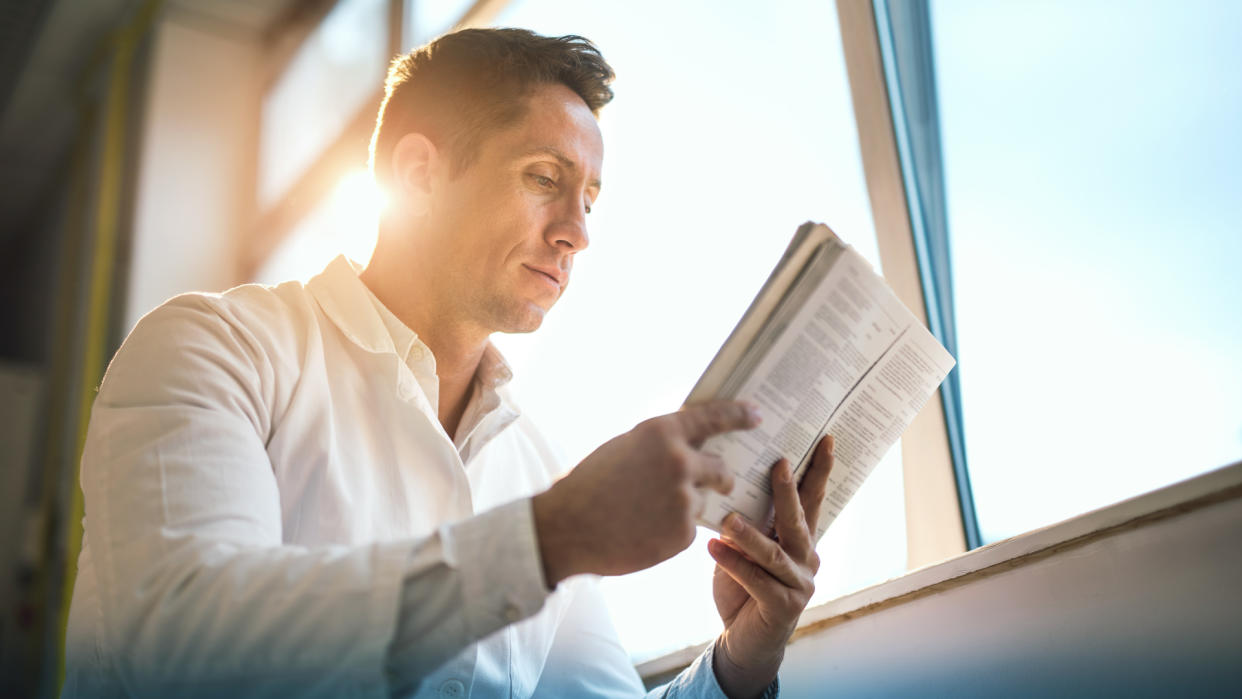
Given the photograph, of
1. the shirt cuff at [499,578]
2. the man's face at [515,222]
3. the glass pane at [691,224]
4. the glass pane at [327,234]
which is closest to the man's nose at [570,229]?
the man's face at [515,222]

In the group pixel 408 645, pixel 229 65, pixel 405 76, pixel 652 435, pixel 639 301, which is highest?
pixel 229 65

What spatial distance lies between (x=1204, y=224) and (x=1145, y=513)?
30cm

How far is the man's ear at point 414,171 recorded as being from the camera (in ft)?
4.63

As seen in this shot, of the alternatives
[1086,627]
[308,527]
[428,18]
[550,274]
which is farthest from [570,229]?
[428,18]

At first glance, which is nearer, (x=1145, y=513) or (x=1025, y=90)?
(x=1145, y=513)

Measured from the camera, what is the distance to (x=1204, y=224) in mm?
979

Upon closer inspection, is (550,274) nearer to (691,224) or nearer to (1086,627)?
(691,224)

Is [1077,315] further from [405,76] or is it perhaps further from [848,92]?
[405,76]

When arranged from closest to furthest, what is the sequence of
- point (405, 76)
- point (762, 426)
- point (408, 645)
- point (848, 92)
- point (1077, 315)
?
point (408, 645)
point (762, 426)
point (1077, 315)
point (848, 92)
point (405, 76)

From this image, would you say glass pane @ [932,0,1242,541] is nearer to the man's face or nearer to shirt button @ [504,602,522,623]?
the man's face

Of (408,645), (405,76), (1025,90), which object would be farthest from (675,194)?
(408,645)

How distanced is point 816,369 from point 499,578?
1.21 ft

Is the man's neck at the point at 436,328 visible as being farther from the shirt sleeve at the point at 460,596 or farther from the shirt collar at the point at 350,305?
the shirt sleeve at the point at 460,596

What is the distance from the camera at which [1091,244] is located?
3.58 ft
